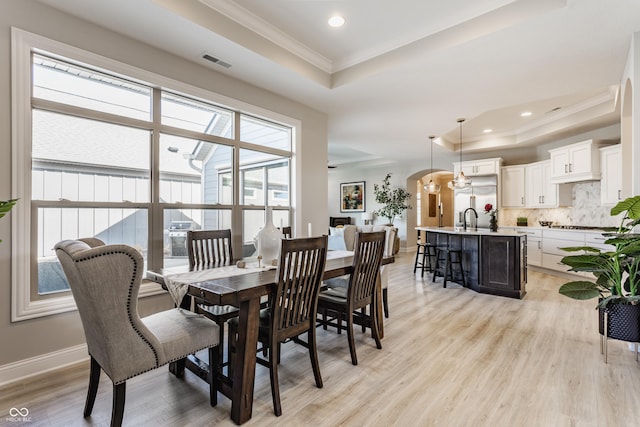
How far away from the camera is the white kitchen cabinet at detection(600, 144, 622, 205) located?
5.04 metres

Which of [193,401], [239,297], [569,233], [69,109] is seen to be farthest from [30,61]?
[569,233]

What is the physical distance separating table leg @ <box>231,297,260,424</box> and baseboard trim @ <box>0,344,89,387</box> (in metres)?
1.64

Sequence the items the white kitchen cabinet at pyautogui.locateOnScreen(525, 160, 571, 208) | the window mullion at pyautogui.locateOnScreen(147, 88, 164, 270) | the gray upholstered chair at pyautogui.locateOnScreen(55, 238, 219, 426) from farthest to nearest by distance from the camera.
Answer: the white kitchen cabinet at pyautogui.locateOnScreen(525, 160, 571, 208) → the window mullion at pyautogui.locateOnScreen(147, 88, 164, 270) → the gray upholstered chair at pyautogui.locateOnScreen(55, 238, 219, 426)

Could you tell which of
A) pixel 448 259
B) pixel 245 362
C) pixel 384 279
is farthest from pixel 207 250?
pixel 448 259

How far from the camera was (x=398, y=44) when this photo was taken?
10.9 ft

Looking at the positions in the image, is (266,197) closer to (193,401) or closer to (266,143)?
(266,143)

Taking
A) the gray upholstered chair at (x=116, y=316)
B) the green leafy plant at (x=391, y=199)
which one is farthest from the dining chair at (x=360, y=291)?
the green leafy plant at (x=391, y=199)

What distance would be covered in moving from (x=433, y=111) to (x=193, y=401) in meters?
4.79

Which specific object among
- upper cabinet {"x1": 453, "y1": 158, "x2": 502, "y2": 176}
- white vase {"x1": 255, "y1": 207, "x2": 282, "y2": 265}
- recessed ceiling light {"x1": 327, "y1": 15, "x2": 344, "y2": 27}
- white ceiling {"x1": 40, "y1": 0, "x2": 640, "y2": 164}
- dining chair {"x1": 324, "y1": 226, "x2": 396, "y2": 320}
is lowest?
dining chair {"x1": 324, "y1": 226, "x2": 396, "y2": 320}

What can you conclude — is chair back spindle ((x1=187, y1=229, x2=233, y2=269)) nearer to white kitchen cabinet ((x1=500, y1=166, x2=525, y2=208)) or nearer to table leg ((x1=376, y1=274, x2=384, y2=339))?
table leg ((x1=376, y1=274, x2=384, y2=339))

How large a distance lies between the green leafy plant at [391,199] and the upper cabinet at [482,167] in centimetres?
200

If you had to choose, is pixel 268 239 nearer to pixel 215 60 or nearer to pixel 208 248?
pixel 208 248

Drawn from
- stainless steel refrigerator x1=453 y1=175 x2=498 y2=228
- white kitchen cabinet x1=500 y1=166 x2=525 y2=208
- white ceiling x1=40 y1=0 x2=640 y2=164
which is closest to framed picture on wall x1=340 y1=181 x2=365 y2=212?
stainless steel refrigerator x1=453 y1=175 x2=498 y2=228

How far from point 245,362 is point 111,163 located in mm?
2226
